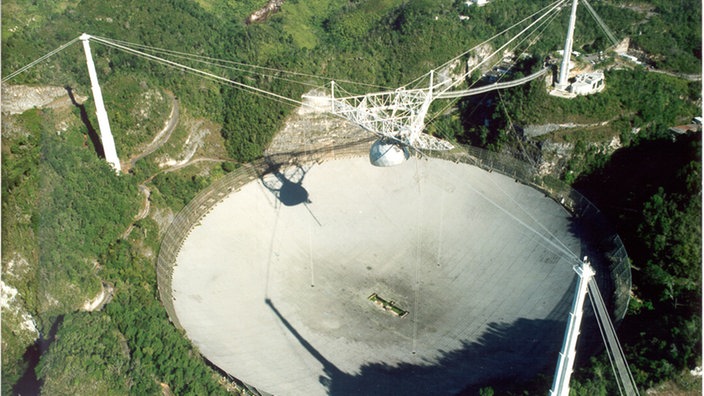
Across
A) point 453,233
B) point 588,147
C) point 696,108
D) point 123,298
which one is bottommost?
point 123,298

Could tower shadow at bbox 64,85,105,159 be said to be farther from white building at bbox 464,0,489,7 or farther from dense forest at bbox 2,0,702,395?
white building at bbox 464,0,489,7

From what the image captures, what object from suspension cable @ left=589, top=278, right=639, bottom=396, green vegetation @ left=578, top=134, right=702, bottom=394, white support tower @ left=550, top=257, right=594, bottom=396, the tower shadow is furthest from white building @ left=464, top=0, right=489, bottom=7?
white support tower @ left=550, top=257, right=594, bottom=396

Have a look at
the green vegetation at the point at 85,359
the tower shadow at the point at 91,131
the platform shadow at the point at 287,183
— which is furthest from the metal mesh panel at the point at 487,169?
the tower shadow at the point at 91,131

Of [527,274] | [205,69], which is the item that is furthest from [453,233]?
[205,69]

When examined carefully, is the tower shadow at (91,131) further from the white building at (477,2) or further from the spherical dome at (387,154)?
the white building at (477,2)

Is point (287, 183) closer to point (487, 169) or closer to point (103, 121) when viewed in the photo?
point (103, 121)

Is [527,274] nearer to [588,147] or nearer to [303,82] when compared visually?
[588,147]
